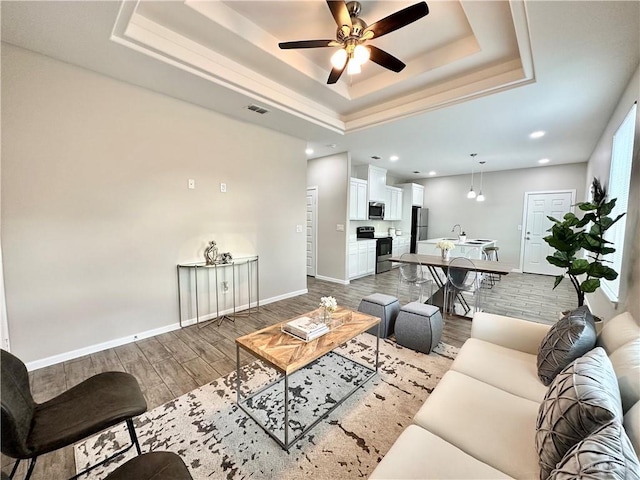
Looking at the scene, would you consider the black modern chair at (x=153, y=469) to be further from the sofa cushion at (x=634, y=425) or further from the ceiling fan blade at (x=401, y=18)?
the ceiling fan blade at (x=401, y=18)

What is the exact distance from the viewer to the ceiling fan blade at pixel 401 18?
1.76 metres

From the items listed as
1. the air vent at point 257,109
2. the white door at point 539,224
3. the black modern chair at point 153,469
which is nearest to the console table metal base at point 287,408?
the black modern chair at point 153,469

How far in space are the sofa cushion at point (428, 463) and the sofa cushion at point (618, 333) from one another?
1.07 metres

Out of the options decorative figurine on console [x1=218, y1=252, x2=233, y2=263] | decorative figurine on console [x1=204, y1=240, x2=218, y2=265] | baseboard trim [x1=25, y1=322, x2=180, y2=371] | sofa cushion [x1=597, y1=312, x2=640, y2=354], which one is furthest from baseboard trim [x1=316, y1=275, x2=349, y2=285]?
sofa cushion [x1=597, y1=312, x2=640, y2=354]

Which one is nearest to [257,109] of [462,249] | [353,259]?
[353,259]

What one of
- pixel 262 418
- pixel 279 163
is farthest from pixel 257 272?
pixel 262 418

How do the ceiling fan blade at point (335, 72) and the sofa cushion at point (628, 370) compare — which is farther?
the ceiling fan blade at point (335, 72)

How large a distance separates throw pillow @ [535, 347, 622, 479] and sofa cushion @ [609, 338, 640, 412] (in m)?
0.11

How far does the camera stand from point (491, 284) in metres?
5.50

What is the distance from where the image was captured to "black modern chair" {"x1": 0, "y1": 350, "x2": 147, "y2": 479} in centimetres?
105

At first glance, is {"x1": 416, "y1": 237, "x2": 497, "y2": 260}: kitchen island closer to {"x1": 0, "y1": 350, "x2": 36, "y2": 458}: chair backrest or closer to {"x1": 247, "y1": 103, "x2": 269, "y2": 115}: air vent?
{"x1": 247, "y1": 103, "x2": 269, "y2": 115}: air vent

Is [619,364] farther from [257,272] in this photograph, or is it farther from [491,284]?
[491,284]

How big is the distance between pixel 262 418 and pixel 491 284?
17.6ft

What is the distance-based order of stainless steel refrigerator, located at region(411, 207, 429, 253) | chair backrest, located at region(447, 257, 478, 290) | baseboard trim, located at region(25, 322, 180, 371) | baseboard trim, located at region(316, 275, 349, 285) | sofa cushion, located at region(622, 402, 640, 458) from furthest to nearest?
stainless steel refrigerator, located at region(411, 207, 429, 253), baseboard trim, located at region(316, 275, 349, 285), chair backrest, located at region(447, 257, 478, 290), baseboard trim, located at region(25, 322, 180, 371), sofa cushion, located at region(622, 402, 640, 458)
